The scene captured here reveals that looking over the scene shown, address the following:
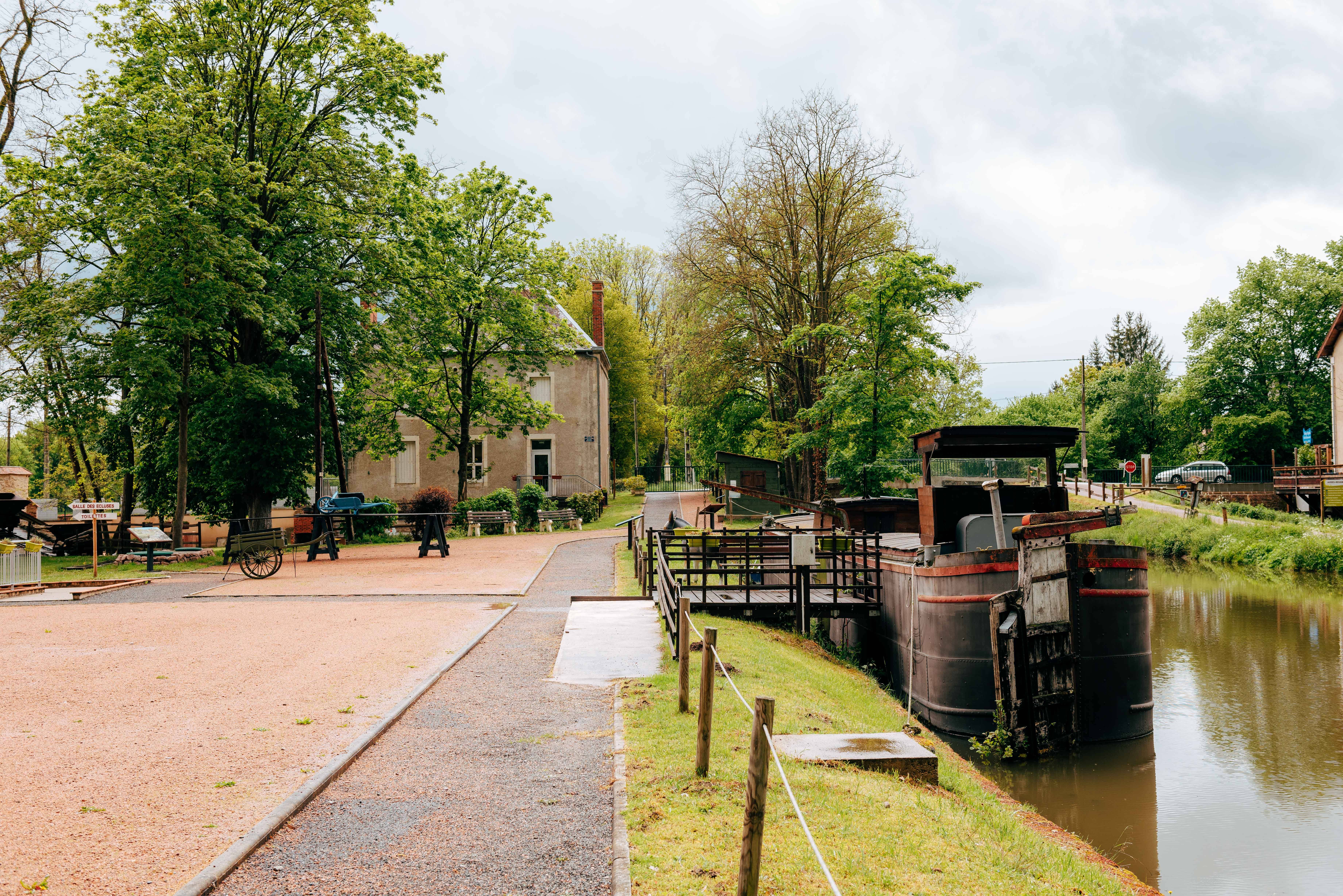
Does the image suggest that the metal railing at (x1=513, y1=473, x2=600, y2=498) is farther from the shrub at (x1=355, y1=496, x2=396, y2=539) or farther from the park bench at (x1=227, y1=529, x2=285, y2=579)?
the park bench at (x1=227, y1=529, x2=285, y2=579)

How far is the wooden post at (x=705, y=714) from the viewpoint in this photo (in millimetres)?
6059

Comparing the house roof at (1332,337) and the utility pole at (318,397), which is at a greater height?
the house roof at (1332,337)

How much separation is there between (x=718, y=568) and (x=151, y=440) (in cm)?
1809

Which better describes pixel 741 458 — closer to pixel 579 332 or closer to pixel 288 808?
pixel 579 332

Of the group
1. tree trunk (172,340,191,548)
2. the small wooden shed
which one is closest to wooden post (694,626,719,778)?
tree trunk (172,340,191,548)

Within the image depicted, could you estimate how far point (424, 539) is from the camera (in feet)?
79.8

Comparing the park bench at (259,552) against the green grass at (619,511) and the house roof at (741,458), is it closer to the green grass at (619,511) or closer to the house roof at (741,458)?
the green grass at (619,511)

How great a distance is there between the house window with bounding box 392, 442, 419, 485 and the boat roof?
31956 millimetres

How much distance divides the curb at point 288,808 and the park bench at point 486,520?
23.6 m

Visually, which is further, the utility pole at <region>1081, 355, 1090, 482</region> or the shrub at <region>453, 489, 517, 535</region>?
the utility pole at <region>1081, 355, 1090, 482</region>

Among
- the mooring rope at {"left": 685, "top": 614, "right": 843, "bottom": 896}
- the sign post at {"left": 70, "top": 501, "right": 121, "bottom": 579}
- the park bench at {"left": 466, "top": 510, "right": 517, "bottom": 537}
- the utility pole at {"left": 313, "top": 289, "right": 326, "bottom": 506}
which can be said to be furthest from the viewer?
the park bench at {"left": 466, "top": 510, "right": 517, "bottom": 537}

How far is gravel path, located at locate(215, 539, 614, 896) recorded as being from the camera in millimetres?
4660

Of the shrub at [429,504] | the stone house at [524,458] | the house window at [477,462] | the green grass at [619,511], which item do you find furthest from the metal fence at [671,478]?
the shrub at [429,504]

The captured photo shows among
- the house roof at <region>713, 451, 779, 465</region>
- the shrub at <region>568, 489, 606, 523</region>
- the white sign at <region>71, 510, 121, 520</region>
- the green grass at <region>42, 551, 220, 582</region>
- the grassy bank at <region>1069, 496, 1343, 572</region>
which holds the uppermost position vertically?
the house roof at <region>713, 451, 779, 465</region>
